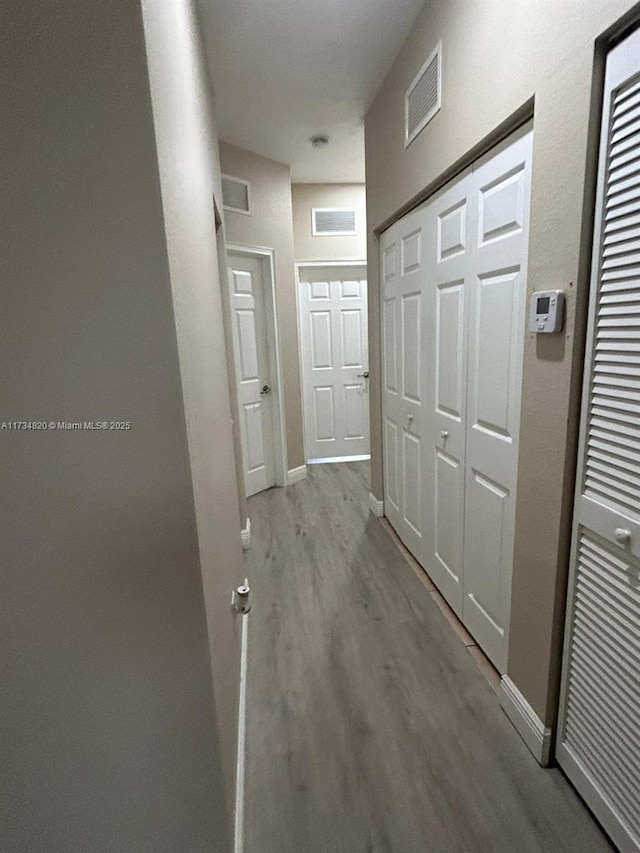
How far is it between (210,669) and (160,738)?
177 millimetres

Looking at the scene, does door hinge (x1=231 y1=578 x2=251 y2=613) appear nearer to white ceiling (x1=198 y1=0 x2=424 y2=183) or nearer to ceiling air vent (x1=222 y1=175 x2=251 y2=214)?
white ceiling (x1=198 y1=0 x2=424 y2=183)

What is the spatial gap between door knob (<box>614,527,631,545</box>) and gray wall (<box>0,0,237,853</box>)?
980mm

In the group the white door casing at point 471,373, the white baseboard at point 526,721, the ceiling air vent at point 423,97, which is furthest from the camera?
the ceiling air vent at point 423,97

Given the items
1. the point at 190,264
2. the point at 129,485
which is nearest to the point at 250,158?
the point at 190,264

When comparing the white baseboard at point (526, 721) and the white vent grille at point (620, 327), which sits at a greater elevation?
the white vent grille at point (620, 327)

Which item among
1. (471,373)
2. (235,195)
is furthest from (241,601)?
(235,195)

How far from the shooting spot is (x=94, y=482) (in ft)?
2.46

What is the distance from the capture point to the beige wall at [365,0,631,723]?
1.07 meters

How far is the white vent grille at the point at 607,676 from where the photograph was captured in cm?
104

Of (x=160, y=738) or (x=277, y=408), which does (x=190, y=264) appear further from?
(x=277, y=408)

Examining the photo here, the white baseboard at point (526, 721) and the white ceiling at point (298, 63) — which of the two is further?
the white ceiling at point (298, 63)

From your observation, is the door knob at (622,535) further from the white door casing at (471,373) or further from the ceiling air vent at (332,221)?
the ceiling air vent at (332,221)

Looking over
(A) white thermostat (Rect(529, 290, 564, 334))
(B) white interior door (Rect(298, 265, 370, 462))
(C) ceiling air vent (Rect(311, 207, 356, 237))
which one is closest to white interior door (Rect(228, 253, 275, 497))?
(B) white interior door (Rect(298, 265, 370, 462))

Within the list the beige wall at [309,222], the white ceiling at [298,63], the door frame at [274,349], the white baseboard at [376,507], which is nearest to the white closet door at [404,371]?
the white baseboard at [376,507]
